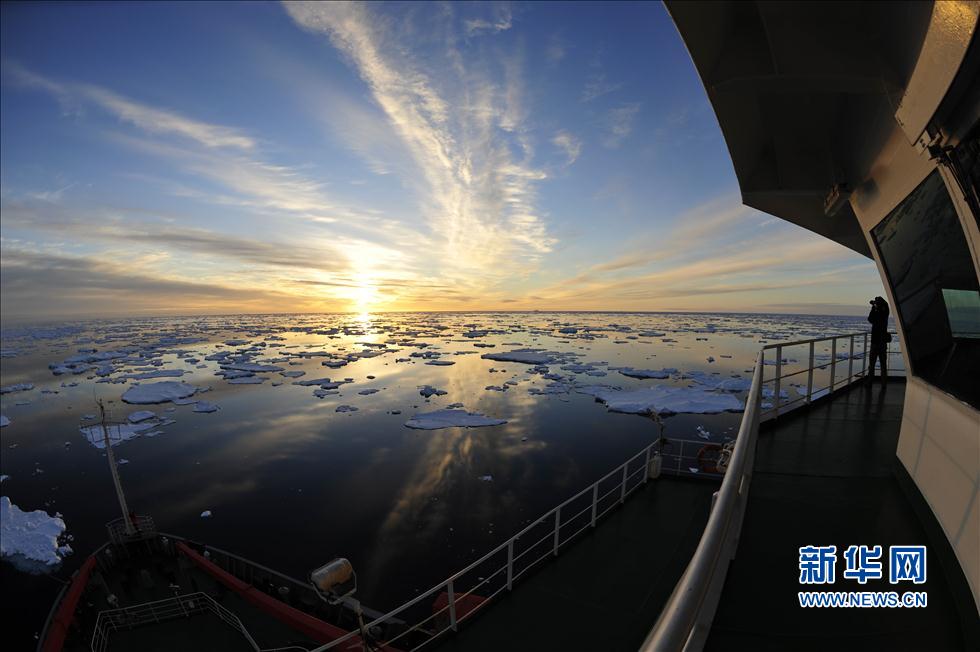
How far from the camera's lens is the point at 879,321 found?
7.58 m

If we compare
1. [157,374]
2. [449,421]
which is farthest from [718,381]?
[157,374]

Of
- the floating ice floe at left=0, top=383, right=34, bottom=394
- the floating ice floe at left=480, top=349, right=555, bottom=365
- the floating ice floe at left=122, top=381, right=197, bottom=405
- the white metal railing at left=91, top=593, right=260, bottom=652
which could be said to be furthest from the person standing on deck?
the floating ice floe at left=0, top=383, right=34, bottom=394

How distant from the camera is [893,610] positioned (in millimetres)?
2570

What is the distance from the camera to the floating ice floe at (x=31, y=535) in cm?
1398

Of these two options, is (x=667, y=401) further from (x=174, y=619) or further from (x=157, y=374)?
(x=157, y=374)

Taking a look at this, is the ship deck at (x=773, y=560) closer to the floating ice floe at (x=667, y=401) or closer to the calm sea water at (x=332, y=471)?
the calm sea water at (x=332, y=471)

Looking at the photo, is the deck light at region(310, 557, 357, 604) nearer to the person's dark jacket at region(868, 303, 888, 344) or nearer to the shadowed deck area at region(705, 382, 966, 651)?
the shadowed deck area at region(705, 382, 966, 651)

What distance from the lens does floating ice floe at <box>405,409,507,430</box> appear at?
1004 inches

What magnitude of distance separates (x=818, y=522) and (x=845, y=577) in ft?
2.21

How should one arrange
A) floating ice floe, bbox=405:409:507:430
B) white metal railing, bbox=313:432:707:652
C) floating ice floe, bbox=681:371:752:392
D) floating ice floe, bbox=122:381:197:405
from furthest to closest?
1. floating ice floe, bbox=122:381:197:405
2. floating ice floe, bbox=681:371:752:392
3. floating ice floe, bbox=405:409:507:430
4. white metal railing, bbox=313:432:707:652

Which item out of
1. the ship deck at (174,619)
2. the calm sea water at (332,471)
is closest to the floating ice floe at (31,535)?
the calm sea water at (332,471)

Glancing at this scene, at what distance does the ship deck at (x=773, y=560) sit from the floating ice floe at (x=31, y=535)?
752 inches

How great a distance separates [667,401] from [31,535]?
3329 centimetres

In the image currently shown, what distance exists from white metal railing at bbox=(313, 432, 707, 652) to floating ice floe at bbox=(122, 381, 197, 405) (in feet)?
119
